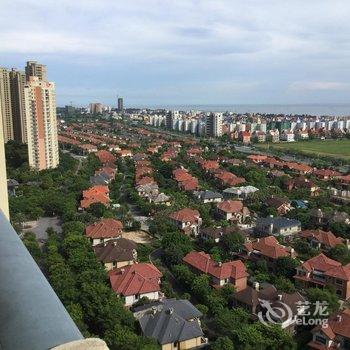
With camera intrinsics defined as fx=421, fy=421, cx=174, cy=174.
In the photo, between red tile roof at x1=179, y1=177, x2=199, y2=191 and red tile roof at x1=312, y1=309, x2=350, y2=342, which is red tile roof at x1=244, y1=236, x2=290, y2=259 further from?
red tile roof at x1=179, y1=177, x2=199, y2=191

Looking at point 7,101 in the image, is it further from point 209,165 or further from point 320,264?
point 320,264

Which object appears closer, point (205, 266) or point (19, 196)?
point (205, 266)

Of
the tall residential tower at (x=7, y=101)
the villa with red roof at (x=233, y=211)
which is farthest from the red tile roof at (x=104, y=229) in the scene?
the tall residential tower at (x=7, y=101)

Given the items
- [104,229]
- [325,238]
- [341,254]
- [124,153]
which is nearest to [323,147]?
[124,153]

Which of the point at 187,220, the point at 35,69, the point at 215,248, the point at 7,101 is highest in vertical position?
the point at 35,69

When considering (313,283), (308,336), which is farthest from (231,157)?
(308,336)

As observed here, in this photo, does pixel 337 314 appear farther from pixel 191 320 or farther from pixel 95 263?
pixel 95 263

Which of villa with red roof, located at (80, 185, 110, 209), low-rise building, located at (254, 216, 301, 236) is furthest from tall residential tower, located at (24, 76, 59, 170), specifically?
low-rise building, located at (254, 216, 301, 236)
